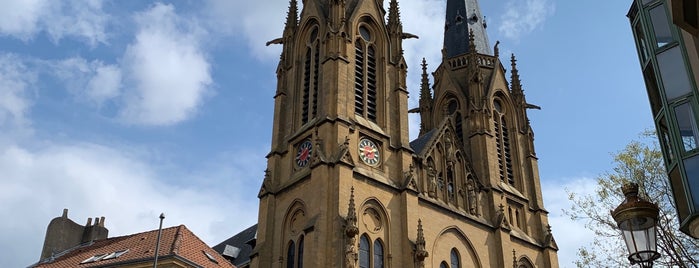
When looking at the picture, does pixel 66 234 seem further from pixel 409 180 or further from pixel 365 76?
pixel 409 180

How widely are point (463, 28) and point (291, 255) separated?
73.7 feet

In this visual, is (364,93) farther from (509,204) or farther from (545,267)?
(545,267)

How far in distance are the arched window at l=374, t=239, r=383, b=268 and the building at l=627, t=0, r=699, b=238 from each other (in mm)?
15926

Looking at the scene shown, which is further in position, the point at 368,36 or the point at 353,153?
the point at 368,36

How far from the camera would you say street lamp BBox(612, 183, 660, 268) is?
10789 millimetres

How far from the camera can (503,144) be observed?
43.1m

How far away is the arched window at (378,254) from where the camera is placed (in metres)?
30.9

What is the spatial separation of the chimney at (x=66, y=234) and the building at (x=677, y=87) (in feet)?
111

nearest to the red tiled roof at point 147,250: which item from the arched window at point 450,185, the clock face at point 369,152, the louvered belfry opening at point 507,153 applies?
the clock face at point 369,152

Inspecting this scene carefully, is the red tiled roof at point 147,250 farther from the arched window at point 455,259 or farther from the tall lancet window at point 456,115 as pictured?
the tall lancet window at point 456,115

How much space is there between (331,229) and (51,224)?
20902 millimetres

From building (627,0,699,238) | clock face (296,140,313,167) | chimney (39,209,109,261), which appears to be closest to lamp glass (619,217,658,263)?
building (627,0,699,238)

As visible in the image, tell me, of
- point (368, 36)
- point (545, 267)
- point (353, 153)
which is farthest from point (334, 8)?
point (545, 267)

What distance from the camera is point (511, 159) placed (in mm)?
42969
